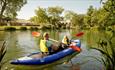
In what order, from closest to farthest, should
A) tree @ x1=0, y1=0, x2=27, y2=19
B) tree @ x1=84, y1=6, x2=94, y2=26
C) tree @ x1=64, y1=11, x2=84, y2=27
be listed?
tree @ x1=0, y1=0, x2=27, y2=19
tree @ x1=84, y1=6, x2=94, y2=26
tree @ x1=64, y1=11, x2=84, y2=27

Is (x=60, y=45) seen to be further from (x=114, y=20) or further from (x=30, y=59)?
(x=114, y=20)

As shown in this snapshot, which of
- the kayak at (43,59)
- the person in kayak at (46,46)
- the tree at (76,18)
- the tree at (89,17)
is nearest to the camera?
the kayak at (43,59)

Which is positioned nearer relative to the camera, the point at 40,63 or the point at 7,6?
the point at 40,63

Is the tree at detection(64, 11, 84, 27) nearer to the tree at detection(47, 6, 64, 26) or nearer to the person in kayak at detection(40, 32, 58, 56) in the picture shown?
the tree at detection(47, 6, 64, 26)

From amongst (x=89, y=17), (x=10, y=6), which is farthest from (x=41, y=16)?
Result: (x=10, y=6)

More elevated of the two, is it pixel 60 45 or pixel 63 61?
pixel 60 45

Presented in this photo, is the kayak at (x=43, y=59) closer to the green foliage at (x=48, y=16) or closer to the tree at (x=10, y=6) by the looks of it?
the tree at (x=10, y=6)

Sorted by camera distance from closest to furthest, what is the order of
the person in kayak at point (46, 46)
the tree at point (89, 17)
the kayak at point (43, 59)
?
the kayak at point (43, 59)
the person in kayak at point (46, 46)
the tree at point (89, 17)

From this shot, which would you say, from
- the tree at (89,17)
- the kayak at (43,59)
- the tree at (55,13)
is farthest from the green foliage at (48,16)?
the kayak at (43,59)

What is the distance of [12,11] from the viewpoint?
50.9 meters

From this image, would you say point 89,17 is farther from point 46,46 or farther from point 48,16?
point 46,46

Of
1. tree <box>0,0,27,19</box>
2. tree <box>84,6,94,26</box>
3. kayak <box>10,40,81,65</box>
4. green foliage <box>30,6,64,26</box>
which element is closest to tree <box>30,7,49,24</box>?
green foliage <box>30,6,64,26</box>

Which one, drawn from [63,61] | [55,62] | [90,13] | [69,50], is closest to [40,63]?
[55,62]

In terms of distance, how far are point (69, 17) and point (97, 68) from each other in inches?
3770
